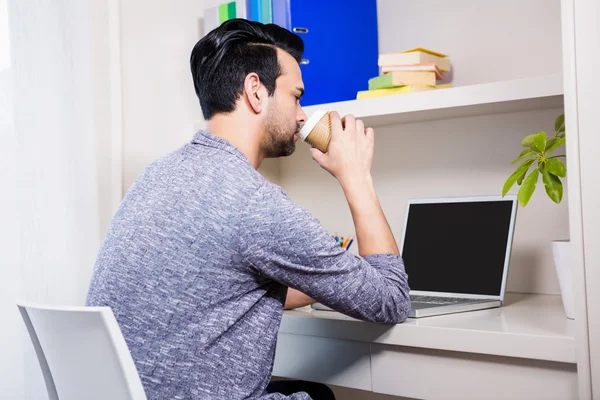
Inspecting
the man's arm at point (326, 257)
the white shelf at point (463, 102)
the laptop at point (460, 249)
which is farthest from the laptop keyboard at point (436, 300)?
the white shelf at point (463, 102)

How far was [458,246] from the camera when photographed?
172 cm

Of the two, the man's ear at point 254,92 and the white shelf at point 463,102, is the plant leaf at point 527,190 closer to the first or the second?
the white shelf at point 463,102

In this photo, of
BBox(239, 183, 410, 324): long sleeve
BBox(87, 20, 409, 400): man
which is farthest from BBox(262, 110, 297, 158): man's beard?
BBox(239, 183, 410, 324): long sleeve

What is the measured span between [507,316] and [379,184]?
2.35 ft

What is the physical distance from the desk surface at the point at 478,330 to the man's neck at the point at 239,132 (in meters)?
0.42

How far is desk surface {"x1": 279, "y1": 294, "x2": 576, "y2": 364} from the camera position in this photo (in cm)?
120

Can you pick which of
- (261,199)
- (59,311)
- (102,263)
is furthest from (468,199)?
(59,311)

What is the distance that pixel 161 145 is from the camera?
199cm

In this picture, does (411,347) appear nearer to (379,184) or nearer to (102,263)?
(102,263)

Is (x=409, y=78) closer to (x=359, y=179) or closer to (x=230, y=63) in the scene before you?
(x=359, y=179)

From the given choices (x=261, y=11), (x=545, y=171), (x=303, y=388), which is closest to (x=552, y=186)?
(x=545, y=171)

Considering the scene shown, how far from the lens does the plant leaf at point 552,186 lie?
1.39 m

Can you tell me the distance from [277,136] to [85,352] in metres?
0.60

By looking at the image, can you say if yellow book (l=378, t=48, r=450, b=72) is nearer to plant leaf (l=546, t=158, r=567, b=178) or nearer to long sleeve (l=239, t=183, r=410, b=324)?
plant leaf (l=546, t=158, r=567, b=178)
